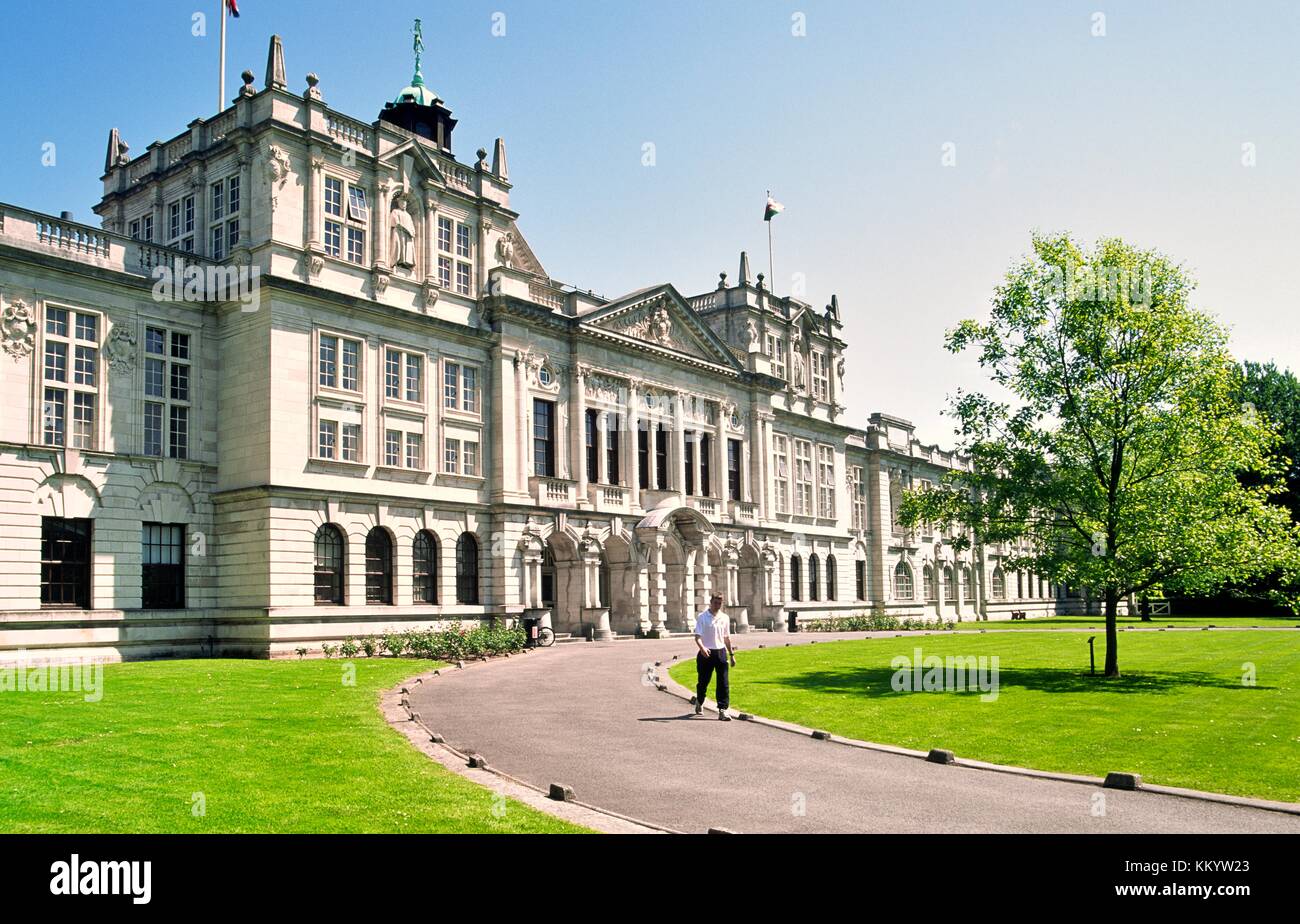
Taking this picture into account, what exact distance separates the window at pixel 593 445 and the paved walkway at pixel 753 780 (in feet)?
91.0

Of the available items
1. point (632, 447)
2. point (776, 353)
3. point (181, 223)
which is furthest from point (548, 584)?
point (776, 353)

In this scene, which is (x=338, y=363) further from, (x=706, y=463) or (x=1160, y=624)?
(x=1160, y=624)

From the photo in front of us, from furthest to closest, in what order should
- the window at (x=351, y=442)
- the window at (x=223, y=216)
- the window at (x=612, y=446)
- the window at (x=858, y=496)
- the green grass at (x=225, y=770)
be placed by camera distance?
the window at (x=858, y=496) → the window at (x=612, y=446) → the window at (x=351, y=442) → the window at (x=223, y=216) → the green grass at (x=225, y=770)

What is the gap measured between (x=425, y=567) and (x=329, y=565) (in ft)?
15.1

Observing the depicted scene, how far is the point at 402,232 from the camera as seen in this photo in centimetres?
4284

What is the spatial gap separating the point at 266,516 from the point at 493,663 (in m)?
9.81

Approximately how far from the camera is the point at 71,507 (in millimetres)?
33562

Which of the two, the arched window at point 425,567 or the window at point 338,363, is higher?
the window at point 338,363

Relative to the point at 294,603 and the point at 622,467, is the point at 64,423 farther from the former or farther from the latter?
the point at 622,467

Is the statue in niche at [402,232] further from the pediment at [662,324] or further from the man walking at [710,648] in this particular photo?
the man walking at [710,648]

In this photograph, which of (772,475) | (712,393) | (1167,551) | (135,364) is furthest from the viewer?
(772,475)

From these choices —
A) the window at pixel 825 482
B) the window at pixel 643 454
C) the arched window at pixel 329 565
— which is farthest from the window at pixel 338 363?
the window at pixel 825 482

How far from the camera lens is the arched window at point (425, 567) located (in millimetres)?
41875
